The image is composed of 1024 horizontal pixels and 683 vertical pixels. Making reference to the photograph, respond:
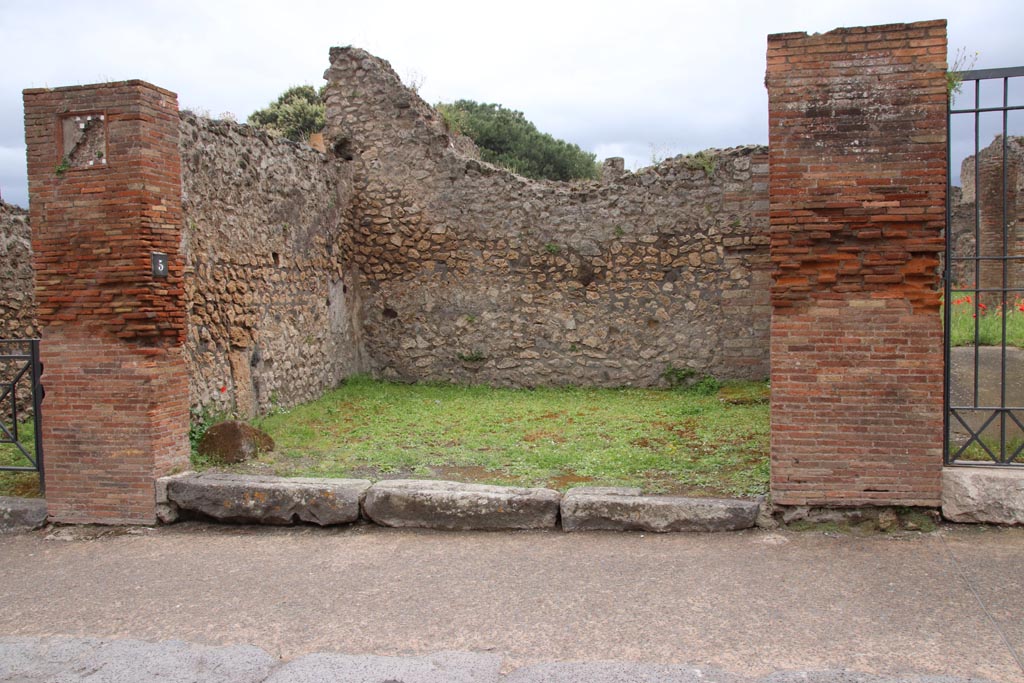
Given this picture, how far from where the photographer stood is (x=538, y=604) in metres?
4.08

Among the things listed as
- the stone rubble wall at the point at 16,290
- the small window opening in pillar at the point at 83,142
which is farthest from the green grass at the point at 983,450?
the stone rubble wall at the point at 16,290

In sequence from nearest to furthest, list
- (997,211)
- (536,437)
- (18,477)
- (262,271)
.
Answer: (18,477) < (536,437) < (262,271) < (997,211)

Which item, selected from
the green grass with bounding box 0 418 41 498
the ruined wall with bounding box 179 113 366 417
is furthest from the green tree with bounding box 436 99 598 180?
the green grass with bounding box 0 418 41 498

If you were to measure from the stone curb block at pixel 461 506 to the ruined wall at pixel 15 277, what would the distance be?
4.97 m

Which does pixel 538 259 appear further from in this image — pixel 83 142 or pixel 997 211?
pixel 997 211

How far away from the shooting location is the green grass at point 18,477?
615 centimetres

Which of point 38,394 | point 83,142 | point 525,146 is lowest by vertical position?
point 38,394

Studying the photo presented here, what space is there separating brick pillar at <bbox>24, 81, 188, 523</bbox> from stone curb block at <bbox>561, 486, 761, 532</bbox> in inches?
122

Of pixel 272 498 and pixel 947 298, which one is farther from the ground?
pixel 947 298

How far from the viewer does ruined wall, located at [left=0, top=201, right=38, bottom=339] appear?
7.86 meters

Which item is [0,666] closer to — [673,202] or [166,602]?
[166,602]

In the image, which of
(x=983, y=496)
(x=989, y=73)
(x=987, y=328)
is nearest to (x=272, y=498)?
(x=983, y=496)

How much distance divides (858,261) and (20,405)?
8.05 m

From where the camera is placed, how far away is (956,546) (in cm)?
461
